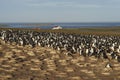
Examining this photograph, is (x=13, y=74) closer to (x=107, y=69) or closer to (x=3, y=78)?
(x=3, y=78)

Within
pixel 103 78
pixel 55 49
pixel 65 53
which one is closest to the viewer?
pixel 103 78

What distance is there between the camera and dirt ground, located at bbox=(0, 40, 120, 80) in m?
20.0

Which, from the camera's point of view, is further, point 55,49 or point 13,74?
point 55,49

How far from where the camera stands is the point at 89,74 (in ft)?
68.6

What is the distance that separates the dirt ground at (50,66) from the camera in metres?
20.0

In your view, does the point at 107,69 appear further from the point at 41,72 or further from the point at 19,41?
the point at 19,41

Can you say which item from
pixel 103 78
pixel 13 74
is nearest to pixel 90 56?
pixel 103 78

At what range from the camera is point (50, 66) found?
23.1m

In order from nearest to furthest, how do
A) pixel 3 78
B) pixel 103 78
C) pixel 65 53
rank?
1. pixel 3 78
2. pixel 103 78
3. pixel 65 53

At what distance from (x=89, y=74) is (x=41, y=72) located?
338 centimetres

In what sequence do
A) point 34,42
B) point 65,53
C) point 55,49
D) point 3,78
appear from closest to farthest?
point 3,78 < point 65,53 < point 55,49 < point 34,42

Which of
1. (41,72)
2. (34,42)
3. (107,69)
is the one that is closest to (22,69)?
(41,72)

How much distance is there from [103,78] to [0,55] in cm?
1059

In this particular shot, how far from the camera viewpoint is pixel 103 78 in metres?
19.9
